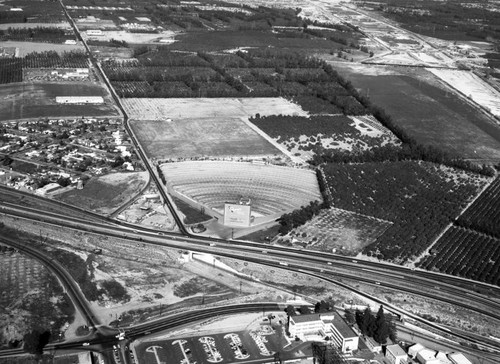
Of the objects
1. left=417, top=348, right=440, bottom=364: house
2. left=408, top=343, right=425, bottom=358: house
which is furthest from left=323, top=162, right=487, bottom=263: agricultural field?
left=417, top=348, right=440, bottom=364: house

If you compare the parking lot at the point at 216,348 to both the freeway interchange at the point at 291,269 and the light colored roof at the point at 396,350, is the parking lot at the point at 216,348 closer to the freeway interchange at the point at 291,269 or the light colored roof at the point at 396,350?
the freeway interchange at the point at 291,269

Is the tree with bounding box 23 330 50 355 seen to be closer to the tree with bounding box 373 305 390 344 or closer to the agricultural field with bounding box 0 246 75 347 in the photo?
the agricultural field with bounding box 0 246 75 347

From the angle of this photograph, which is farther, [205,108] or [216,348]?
[205,108]

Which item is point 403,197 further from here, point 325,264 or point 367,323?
point 367,323

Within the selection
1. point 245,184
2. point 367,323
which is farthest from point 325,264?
point 245,184

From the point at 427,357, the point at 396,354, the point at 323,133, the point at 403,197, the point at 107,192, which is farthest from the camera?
the point at 323,133

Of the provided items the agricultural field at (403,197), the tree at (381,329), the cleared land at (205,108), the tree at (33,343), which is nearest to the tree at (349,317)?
the tree at (381,329)

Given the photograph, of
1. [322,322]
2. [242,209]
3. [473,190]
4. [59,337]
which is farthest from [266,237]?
[473,190]
